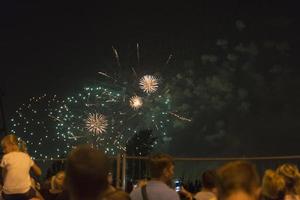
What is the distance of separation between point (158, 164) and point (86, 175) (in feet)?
11.3

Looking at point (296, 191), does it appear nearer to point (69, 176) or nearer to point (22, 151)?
point (69, 176)

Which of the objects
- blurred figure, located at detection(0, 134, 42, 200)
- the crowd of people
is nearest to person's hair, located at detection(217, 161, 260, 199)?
the crowd of people

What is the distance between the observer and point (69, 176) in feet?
10.6

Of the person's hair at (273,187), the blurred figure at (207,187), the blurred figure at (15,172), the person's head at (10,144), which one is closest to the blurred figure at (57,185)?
the blurred figure at (15,172)

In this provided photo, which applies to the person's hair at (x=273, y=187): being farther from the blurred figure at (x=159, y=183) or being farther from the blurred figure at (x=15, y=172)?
the blurred figure at (x=15, y=172)

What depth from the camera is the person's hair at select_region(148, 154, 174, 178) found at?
6.55 metres

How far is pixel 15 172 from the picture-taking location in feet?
29.0

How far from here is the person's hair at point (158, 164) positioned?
6551 mm

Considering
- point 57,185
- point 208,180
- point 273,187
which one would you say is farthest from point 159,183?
point 57,185

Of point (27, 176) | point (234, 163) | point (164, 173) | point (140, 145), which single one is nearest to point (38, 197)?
point (27, 176)

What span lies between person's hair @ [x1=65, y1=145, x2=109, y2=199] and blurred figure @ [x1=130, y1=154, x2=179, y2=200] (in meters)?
3.12

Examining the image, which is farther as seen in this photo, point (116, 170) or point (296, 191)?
point (116, 170)

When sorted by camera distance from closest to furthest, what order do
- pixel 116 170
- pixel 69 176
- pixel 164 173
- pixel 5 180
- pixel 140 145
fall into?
1. pixel 69 176
2. pixel 164 173
3. pixel 5 180
4. pixel 116 170
5. pixel 140 145

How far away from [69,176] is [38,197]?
6.05 metres
